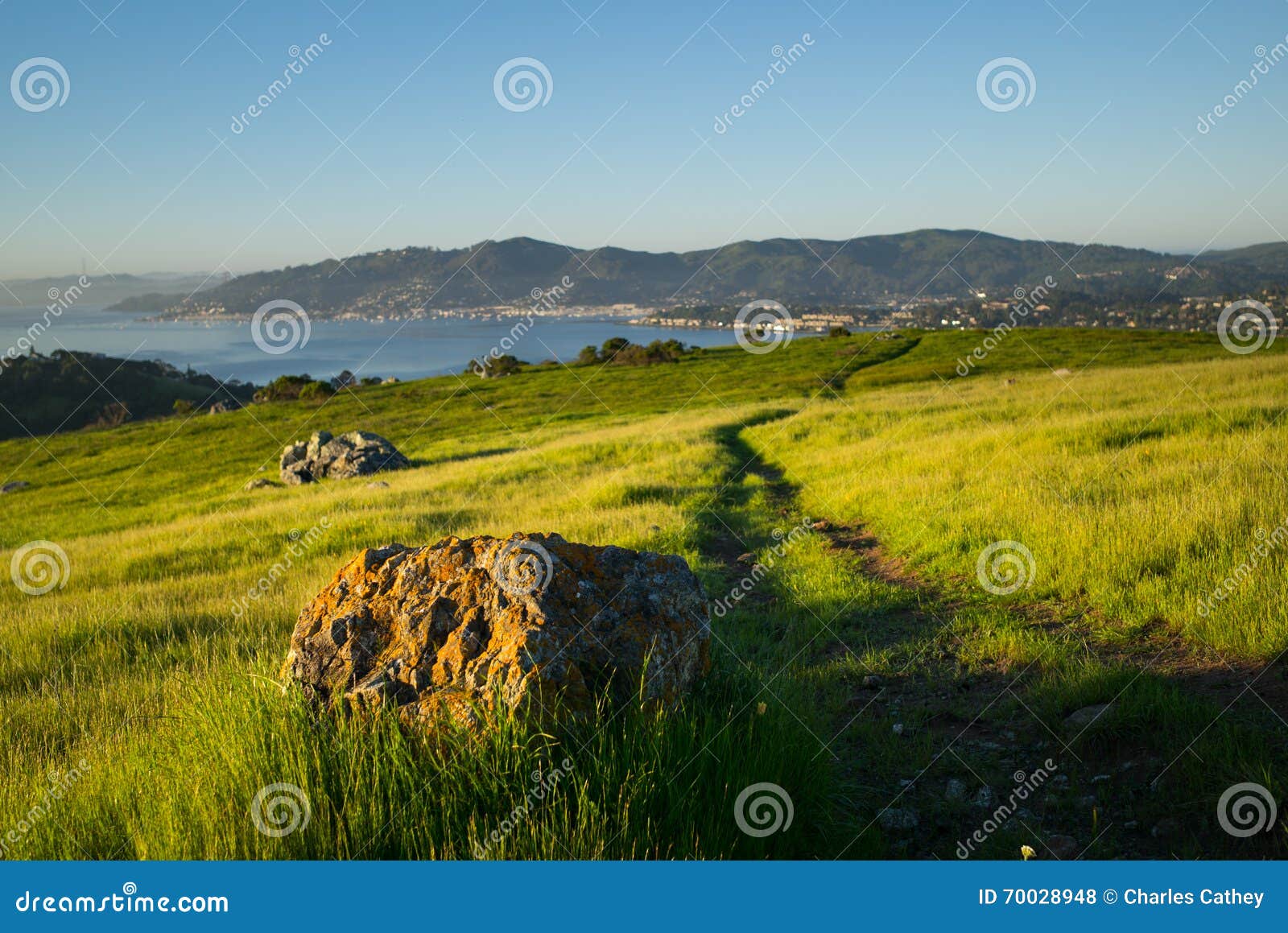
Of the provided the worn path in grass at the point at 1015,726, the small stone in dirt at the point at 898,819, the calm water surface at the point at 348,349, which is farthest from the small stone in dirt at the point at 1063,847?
the calm water surface at the point at 348,349

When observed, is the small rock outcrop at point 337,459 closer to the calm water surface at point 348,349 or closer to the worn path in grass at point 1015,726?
the worn path in grass at point 1015,726

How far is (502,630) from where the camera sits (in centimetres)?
459

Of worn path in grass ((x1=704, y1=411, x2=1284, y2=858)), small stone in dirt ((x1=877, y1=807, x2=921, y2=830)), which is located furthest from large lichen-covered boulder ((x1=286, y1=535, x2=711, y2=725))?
small stone in dirt ((x1=877, y1=807, x2=921, y2=830))

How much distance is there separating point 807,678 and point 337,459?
27058 mm

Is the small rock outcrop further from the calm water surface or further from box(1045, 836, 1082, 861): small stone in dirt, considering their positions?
the calm water surface

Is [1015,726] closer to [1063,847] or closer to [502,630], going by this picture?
[1063,847]

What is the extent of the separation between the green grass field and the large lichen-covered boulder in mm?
235

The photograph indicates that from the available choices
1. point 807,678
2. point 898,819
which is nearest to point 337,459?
point 807,678

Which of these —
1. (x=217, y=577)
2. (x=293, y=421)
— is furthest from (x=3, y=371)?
(x=217, y=577)

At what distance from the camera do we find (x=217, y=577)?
12.0 metres

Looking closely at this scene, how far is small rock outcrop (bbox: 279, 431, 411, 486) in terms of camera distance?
96.5ft

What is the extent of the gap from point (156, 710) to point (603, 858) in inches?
160

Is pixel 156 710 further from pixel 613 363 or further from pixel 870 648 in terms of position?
pixel 613 363

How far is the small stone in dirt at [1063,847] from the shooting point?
14.0 ft
